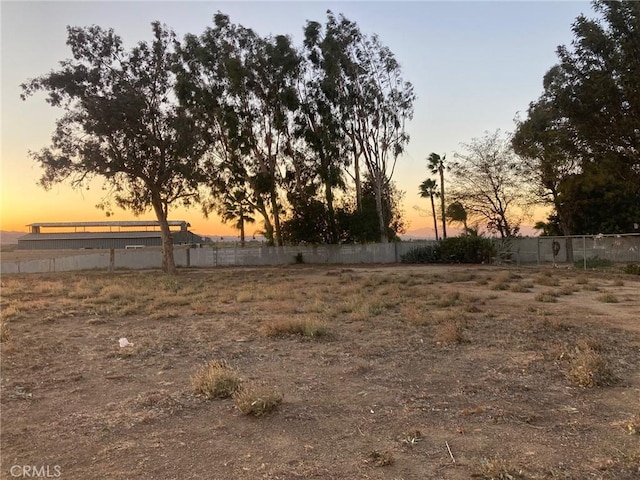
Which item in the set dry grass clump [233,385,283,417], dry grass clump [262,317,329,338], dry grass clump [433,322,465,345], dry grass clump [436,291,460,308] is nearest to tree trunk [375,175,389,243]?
dry grass clump [436,291,460,308]

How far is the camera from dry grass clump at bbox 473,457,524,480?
3.77m

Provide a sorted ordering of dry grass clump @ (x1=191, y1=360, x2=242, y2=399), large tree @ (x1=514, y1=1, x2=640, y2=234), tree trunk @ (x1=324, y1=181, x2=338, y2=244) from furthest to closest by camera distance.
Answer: tree trunk @ (x1=324, y1=181, x2=338, y2=244), large tree @ (x1=514, y1=1, x2=640, y2=234), dry grass clump @ (x1=191, y1=360, x2=242, y2=399)

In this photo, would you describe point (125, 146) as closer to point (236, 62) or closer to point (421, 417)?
point (236, 62)

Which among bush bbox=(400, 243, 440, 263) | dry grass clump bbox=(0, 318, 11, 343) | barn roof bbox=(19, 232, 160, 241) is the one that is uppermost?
barn roof bbox=(19, 232, 160, 241)

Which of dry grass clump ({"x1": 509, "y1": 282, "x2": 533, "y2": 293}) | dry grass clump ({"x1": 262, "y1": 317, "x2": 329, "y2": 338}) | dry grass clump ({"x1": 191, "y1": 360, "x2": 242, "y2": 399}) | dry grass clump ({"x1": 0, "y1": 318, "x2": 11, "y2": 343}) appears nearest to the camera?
dry grass clump ({"x1": 191, "y1": 360, "x2": 242, "y2": 399})

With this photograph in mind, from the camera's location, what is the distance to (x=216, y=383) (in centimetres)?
620

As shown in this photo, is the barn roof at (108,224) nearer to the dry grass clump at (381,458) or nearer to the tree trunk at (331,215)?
the tree trunk at (331,215)

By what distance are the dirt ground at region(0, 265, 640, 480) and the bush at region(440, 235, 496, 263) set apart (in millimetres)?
25448

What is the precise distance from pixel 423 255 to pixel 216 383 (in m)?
36.3

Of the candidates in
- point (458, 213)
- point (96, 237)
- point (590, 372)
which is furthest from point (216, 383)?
point (96, 237)

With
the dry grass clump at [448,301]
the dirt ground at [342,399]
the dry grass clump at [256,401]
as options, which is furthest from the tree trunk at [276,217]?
the dry grass clump at [256,401]

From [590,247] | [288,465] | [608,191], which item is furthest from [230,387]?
[608,191]

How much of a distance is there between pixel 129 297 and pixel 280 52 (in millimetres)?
27667

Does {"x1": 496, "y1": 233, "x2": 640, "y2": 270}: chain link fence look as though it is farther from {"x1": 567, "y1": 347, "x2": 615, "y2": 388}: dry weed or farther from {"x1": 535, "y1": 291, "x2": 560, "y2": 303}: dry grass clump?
{"x1": 567, "y1": 347, "x2": 615, "y2": 388}: dry weed
